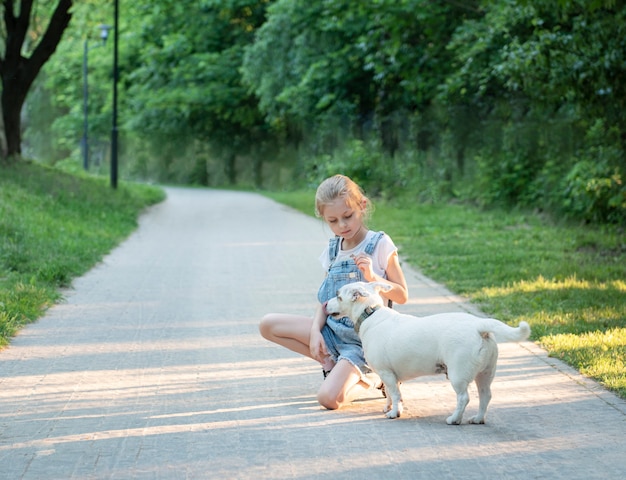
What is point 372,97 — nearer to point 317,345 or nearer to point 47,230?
point 47,230

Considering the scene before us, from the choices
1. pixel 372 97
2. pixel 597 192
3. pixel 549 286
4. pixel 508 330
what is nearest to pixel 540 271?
pixel 549 286

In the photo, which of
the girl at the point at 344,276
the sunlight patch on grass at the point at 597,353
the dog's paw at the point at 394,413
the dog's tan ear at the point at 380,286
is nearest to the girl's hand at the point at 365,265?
the girl at the point at 344,276

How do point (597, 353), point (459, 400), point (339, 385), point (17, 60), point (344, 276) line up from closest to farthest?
point (459, 400), point (339, 385), point (344, 276), point (597, 353), point (17, 60)

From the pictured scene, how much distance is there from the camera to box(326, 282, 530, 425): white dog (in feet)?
17.7

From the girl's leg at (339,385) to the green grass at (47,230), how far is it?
3.01m

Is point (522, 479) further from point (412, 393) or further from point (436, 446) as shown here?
point (412, 393)

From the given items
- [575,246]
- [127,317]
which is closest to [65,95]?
[575,246]

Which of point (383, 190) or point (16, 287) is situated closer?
point (16, 287)

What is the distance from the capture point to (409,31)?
81.9ft

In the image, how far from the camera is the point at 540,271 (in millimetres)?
12219

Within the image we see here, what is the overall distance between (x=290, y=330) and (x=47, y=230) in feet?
31.8

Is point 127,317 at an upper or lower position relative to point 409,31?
lower

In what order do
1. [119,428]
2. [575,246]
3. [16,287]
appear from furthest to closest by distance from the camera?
[575,246] → [16,287] → [119,428]

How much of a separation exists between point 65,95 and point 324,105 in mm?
26839
